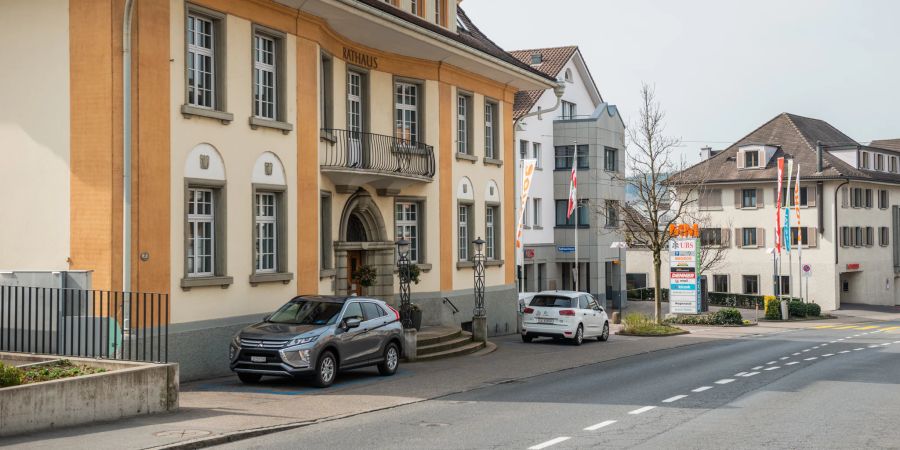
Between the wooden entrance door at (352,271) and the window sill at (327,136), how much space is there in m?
3.45

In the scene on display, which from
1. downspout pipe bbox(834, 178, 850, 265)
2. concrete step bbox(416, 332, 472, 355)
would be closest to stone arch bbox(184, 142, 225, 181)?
concrete step bbox(416, 332, 472, 355)

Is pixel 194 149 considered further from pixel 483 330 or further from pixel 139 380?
pixel 483 330

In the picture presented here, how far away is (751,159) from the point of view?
66875 mm

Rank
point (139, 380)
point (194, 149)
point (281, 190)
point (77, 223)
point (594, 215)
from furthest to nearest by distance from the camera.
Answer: point (594, 215) < point (281, 190) < point (194, 149) < point (77, 223) < point (139, 380)

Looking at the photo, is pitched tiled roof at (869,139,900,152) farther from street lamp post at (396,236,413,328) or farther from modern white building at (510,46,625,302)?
street lamp post at (396,236,413,328)

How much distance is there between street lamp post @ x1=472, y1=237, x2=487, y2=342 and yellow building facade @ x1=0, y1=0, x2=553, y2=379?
0.96 m

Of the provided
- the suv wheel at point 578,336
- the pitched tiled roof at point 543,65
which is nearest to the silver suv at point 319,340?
the suv wheel at point 578,336

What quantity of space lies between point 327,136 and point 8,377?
12598 millimetres

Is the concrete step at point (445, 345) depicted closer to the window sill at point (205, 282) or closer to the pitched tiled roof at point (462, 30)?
the window sill at point (205, 282)

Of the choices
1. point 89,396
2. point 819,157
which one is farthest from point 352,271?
point 819,157

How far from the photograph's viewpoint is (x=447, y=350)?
81.4 ft

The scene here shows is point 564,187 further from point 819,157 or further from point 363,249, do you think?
point 363,249

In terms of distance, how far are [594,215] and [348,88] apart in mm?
30292

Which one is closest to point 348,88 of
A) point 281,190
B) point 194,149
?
point 281,190
